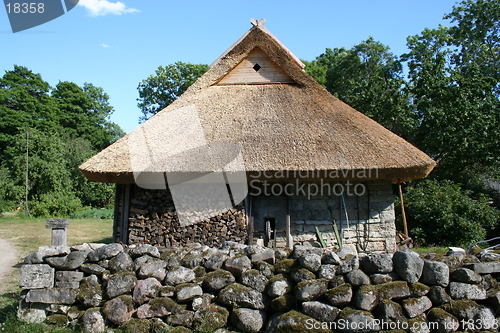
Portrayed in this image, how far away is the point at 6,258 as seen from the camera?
9.01 m

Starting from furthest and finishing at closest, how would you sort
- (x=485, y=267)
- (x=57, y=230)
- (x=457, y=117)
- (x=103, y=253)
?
(x=457, y=117) → (x=57, y=230) → (x=103, y=253) → (x=485, y=267)

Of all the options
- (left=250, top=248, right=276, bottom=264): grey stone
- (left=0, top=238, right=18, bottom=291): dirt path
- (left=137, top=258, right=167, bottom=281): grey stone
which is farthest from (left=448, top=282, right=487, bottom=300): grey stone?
(left=0, top=238, right=18, bottom=291): dirt path

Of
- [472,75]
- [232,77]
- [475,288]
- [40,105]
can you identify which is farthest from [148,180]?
[40,105]

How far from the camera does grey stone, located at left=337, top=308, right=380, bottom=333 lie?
3.62m

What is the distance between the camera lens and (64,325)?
13.5ft

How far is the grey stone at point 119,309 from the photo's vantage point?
158 inches

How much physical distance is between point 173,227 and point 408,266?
462cm

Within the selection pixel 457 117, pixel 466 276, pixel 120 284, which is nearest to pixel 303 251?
pixel 466 276

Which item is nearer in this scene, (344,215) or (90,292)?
(90,292)

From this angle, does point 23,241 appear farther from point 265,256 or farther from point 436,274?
point 436,274

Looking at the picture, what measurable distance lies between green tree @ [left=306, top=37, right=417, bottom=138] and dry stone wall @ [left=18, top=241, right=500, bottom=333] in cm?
1157

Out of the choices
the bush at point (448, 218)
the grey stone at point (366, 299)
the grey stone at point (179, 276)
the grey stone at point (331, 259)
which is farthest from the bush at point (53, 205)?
the grey stone at point (366, 299)

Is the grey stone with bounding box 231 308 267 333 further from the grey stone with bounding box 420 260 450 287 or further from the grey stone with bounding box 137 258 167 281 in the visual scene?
the grey stone with bounding box 420 260 450 287

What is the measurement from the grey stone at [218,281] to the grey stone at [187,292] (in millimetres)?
99
